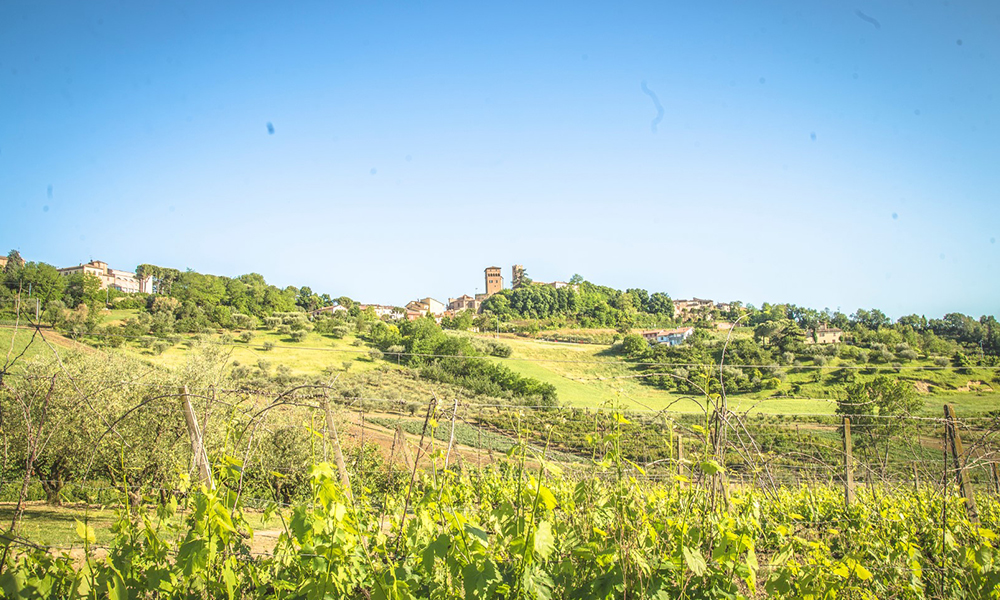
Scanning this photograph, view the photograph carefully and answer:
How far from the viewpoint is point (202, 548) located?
1.49 metres

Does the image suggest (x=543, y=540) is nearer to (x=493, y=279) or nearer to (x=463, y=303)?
(x=463, y=303)

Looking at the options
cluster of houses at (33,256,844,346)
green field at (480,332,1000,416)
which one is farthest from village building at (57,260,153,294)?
green field at (480,332,1000,416)

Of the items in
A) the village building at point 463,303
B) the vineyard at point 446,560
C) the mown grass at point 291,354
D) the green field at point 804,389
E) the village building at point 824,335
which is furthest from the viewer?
the village building at point 463,303

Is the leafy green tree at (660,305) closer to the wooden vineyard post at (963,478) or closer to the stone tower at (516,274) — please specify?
the stone tower at (516,274)

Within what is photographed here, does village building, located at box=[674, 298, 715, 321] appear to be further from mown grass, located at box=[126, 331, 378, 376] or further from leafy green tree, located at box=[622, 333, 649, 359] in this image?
mown grass, located at box=[126, 331, 378, 376]

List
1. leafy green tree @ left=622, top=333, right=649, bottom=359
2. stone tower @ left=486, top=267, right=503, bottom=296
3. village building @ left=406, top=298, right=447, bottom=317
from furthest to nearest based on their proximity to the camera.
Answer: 1. stone tower @ left=486, top=267, right=503, bottom=296
2. village building @ left=406, top=298, right=447, bottom=317
3. leafy green tree @ left=622, top=333, right=649, bottom=359

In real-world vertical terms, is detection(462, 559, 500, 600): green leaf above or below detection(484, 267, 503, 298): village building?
below

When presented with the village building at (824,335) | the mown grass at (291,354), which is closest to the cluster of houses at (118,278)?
the mown grass at (291,354)

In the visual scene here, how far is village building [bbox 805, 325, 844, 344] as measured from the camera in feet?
142

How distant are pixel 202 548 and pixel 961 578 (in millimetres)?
3243

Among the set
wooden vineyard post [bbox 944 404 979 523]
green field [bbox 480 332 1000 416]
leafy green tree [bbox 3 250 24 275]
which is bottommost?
green field [bbox 480 332 1000 416]

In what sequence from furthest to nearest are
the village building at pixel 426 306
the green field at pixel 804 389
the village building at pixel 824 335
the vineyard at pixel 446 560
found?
the village building at pixel 426 306, the village building at pixel 824 335, the green field at pixel 804 389, the vineyard at pixel 446 560

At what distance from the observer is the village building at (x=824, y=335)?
43250mm

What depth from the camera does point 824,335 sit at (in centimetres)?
4409
